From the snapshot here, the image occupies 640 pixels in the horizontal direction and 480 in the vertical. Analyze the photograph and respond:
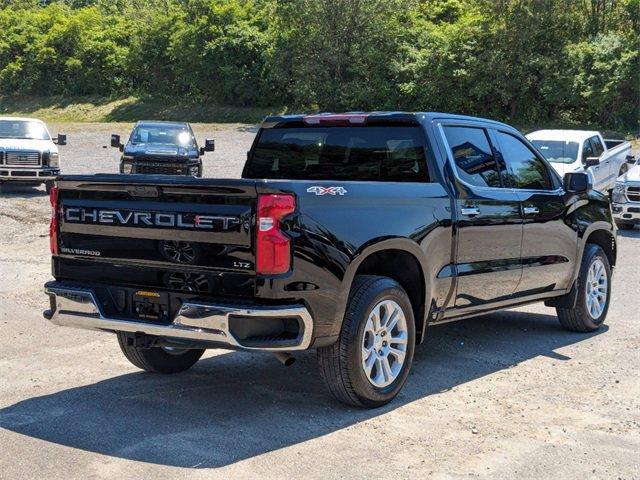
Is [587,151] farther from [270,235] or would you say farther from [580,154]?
[270,235]

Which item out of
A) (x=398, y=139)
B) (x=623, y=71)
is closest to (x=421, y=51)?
(x=623, y=71)

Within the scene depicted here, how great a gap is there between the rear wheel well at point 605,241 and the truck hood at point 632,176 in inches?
335

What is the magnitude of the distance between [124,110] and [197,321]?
53.8 meters

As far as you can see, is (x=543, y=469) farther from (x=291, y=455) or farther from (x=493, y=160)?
(x=493, y=160)

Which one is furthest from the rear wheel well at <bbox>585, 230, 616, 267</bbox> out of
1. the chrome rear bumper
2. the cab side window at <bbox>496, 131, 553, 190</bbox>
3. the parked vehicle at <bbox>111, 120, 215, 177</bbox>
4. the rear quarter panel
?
the parked vehicle at <bbox>111, 120, 215, 177</bbox>

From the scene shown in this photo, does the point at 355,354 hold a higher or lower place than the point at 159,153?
lower

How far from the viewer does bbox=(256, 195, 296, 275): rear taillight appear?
508 centimetres

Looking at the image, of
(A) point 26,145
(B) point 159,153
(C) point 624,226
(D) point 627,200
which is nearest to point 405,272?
(D) point 627,200

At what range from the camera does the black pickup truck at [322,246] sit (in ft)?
16.9

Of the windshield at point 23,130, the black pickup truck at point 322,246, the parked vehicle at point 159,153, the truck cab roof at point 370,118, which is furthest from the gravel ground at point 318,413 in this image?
the windshield at point 23,130

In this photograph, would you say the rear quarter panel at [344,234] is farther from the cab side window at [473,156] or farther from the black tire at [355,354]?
the cab side window at [473,156]

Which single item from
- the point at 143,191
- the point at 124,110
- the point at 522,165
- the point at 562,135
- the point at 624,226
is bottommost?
the point at 624,226

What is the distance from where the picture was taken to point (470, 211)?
6.67 meters

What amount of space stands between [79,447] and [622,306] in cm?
679
